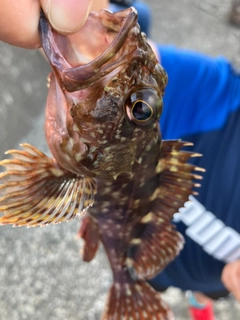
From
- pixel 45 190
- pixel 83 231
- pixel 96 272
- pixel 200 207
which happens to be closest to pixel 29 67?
pixel 96 272

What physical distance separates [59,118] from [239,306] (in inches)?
96.8

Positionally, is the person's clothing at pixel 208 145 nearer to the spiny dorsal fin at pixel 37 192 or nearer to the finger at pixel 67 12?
the spiny dorsal fin at pixel 37 192

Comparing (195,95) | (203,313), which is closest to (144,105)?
(195,95)

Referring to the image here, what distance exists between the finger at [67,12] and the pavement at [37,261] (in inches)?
91.4

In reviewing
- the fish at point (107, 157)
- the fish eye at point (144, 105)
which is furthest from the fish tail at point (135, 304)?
the fish eye at point (144, 105)

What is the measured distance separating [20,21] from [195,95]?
1.54 meters

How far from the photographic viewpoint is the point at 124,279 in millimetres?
1740

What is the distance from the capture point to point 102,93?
3.54ft

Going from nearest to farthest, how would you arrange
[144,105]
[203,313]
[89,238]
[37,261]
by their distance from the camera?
1. [144,105]
2. [89,238]
3. [203,313]
4. [37,261]

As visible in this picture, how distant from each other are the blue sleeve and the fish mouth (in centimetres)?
128

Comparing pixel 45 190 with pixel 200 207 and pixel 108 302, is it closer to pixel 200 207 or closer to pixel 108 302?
pixel 108 302

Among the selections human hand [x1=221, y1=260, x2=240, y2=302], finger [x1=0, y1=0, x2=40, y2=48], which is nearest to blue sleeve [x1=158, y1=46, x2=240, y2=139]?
human hand [x1=221, y1=260, x2=240, y2=302]

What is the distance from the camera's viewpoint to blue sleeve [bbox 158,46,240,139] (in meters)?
2.30

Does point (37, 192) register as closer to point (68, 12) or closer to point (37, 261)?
point (68, 12)
